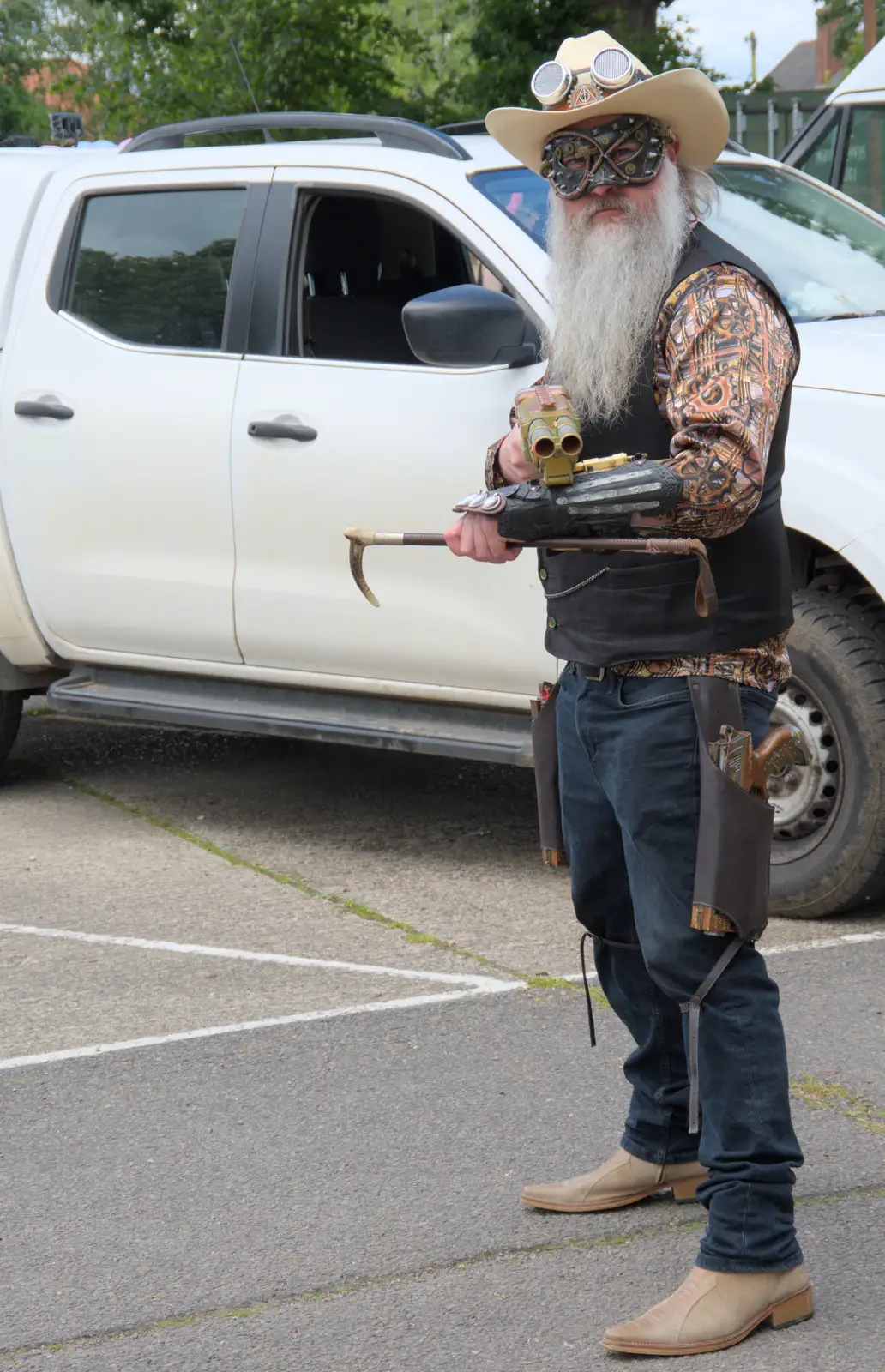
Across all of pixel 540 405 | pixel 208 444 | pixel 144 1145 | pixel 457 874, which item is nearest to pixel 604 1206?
pixel 144 1145

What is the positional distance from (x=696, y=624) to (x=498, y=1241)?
1.22 m

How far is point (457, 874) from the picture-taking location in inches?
229

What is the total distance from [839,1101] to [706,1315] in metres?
1.10

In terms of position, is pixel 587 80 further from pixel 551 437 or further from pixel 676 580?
pixel 676 580

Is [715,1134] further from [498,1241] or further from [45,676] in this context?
Answer: [45,676]

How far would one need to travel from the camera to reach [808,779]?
5.12 m

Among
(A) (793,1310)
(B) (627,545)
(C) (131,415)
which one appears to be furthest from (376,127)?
(A) (793,1310)

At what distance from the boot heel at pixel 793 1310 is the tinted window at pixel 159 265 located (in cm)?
376

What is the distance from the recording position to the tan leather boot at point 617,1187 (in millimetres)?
3500

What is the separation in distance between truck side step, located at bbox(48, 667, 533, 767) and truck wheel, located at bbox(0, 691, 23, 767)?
1.77 ft

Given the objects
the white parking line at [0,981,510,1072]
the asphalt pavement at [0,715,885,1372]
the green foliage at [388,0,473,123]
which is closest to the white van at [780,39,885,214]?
the asphalt pavement at [0,715,885,1372]

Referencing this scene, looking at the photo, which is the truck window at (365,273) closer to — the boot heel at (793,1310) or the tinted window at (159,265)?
the tinted window at (159,265)

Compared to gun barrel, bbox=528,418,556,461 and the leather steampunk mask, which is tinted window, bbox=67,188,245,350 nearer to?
the leather steampunk mask

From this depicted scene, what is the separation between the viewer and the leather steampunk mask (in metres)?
2.94
